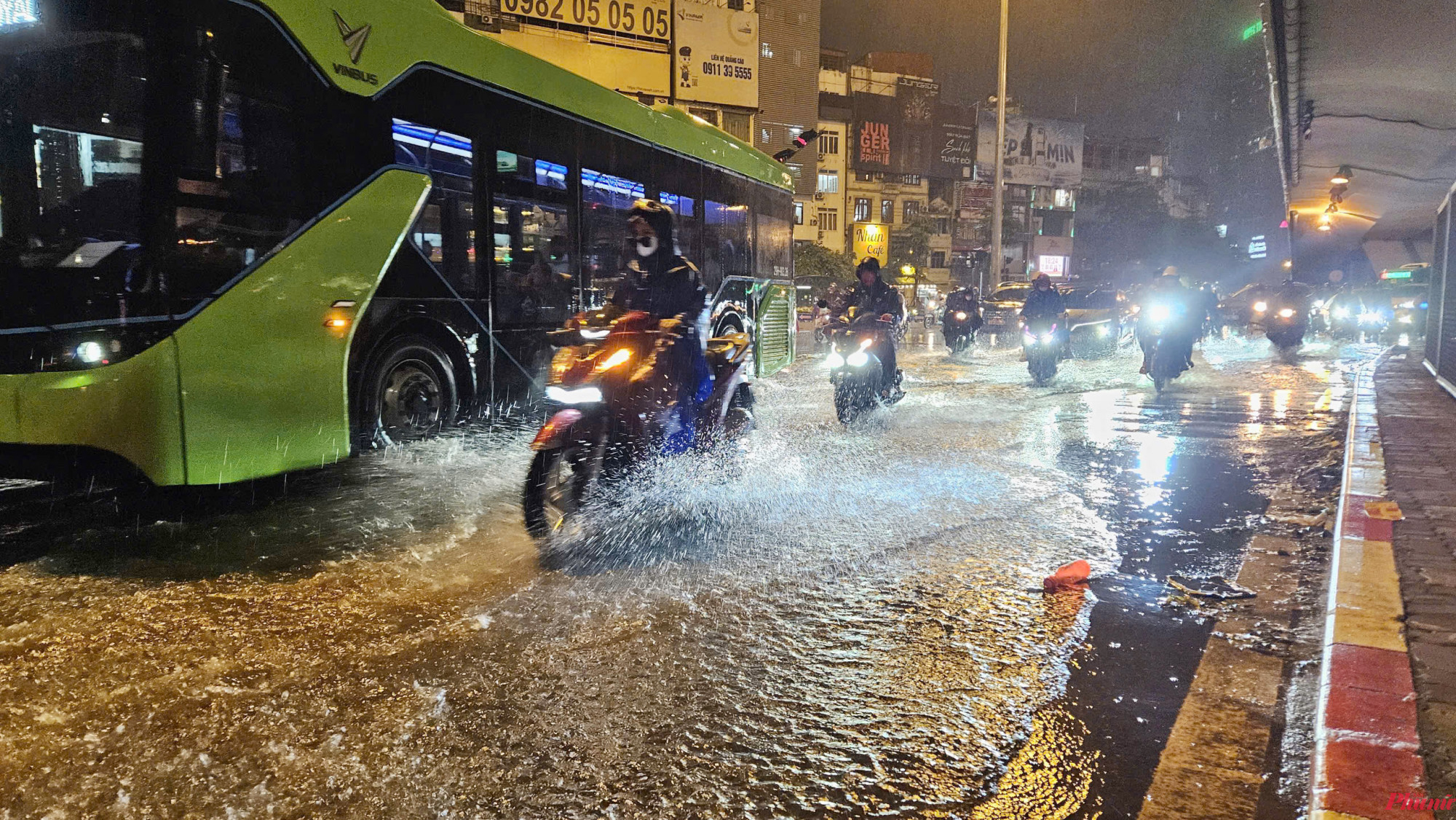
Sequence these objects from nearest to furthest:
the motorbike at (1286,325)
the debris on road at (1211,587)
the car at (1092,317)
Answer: the debris on road at (1211,587) → the car at (1092,317) → the motorbike at (1286,325)

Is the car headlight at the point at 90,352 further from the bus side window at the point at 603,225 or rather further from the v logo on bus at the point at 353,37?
the bus side window at the point at 603,225

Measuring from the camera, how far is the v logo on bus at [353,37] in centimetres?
604

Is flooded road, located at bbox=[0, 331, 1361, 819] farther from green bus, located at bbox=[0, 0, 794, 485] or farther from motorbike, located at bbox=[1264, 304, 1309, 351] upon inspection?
motorbike, located at bbox=[1264, 304, 1309, 351]

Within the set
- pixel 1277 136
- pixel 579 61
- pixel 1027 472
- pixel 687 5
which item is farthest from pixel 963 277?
pixel 1027 472

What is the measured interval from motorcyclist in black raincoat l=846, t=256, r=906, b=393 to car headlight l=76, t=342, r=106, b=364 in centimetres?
662

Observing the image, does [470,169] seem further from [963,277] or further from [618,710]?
[963,277]

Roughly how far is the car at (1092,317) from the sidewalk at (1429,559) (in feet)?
23.9

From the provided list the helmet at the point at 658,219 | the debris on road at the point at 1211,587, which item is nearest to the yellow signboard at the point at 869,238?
the helmet at the point at 658,219

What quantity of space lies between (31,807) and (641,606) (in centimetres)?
218

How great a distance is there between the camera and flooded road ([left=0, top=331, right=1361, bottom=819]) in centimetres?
249

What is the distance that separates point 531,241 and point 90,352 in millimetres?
4078

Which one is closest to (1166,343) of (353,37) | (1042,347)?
(1042,347)

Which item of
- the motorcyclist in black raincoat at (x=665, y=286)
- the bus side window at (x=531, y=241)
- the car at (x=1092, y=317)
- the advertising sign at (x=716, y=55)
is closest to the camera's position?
the motorcyclist in black raincoat at (x=665, y=286)

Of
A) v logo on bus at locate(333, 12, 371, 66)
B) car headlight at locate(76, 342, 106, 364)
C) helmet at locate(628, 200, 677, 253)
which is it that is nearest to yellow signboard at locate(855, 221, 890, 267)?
v logo on bus at locate(333, 12, 371, 66)
